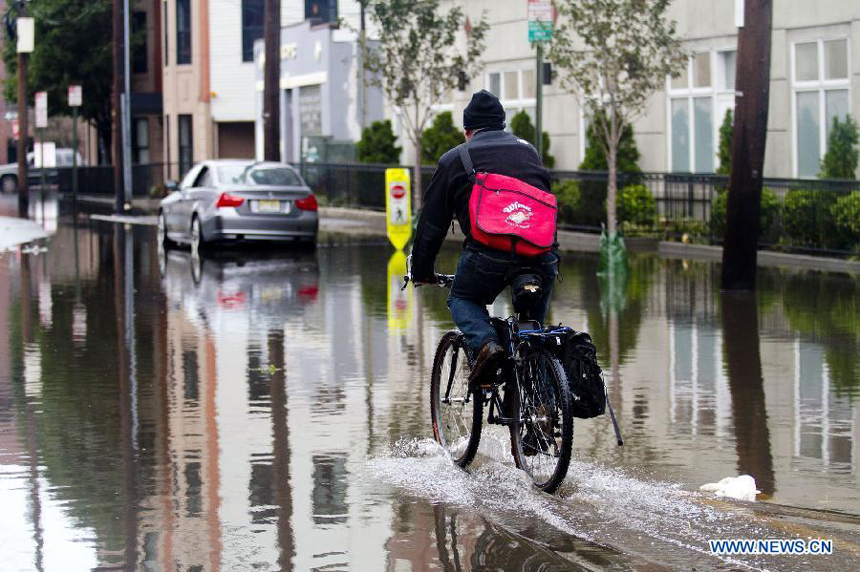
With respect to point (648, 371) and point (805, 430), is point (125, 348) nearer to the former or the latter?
point (648, 371)

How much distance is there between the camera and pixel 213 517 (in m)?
7.40

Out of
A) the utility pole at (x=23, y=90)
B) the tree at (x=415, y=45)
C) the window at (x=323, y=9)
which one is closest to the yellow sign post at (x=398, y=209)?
the tree at (x=415, y=45)

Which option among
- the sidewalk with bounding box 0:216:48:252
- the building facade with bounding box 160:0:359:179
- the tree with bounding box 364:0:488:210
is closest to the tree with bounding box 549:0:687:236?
the tree with bounding box 364:0:488:210

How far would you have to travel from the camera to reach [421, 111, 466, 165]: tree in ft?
116

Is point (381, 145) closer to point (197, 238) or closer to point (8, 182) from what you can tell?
point (197, 238)

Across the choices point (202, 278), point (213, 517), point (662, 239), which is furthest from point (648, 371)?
point (662, 239)

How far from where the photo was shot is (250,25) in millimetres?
58375

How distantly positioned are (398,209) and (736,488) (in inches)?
735

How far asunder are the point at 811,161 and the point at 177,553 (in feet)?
66.6

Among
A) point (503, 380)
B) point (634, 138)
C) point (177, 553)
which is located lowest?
point (177, 553)

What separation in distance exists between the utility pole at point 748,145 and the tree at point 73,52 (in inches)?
1952

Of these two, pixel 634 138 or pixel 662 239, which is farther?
pixel 634 138

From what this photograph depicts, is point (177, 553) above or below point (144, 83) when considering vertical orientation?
below

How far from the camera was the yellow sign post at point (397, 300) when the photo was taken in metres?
15.6
